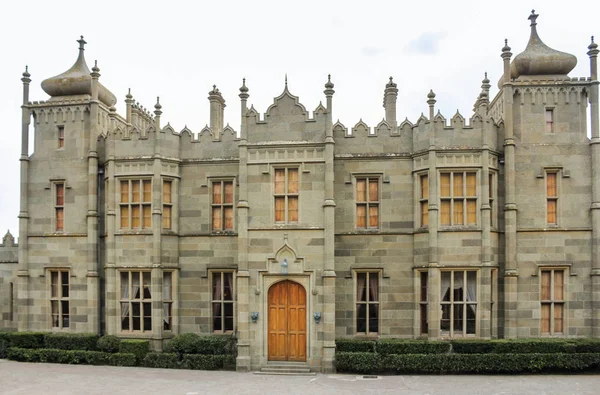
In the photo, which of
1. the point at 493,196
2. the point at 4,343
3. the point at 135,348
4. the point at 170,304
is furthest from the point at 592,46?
the point at 4,343

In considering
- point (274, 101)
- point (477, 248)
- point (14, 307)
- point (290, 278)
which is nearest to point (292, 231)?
point (290, 278)

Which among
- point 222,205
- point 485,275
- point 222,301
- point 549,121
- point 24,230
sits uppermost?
point 549,121

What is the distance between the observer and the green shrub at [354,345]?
1989cm

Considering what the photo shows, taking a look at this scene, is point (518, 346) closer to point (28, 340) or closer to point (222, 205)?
point (222, 205)

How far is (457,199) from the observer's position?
2064 cm

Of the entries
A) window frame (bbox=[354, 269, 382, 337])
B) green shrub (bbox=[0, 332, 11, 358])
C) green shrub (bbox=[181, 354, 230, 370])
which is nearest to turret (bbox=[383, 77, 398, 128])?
window frame (bbox=[354, 269, 382, 337])

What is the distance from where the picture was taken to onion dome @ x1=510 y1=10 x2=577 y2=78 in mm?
21234

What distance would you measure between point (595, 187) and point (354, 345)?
36.1 ft

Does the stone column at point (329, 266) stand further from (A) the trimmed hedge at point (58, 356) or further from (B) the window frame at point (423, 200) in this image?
(A) the trimmed hedge at point (58, 356)

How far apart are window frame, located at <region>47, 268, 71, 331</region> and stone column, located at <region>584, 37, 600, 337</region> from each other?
819 inches

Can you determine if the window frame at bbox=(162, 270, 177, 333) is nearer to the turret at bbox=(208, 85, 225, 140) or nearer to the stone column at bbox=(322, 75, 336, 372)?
the stone column at bbox=(322, 75, 336, 372)

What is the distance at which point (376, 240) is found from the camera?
70.2ft

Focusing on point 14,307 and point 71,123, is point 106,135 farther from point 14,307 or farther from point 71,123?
point 14,307

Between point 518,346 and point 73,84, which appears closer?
point 518,346
